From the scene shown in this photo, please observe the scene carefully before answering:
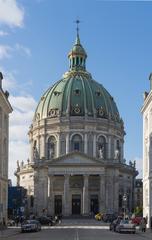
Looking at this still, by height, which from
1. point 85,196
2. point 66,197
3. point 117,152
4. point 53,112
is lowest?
point 66,197

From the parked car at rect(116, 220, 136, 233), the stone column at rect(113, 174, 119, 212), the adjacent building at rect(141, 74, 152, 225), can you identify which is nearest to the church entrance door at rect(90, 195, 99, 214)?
the stone column at rect(113, 174, 119, 212)

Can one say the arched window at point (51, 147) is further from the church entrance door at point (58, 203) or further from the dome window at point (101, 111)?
the dome window at point (101, 111)

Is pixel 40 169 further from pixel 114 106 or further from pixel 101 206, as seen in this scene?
pixel 114 106

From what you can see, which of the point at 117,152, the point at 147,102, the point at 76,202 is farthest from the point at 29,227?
the point at 117,152

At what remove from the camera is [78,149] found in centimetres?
14900

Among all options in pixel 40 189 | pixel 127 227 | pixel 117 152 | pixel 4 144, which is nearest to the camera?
pixel 127 227

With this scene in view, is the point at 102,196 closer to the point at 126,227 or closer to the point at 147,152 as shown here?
the point at 147,152

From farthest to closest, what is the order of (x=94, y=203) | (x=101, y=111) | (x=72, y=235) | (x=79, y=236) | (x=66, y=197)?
(x=101, y=111)
(x=94, y=203)
(x=66, y=197)
(x=72, y=235)
(x=79, y=236)

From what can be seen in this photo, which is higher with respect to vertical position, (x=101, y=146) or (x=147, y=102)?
(x=101, y=146)

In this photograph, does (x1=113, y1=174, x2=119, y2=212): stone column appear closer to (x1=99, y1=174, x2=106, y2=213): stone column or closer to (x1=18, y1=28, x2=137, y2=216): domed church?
(x1=18, y1=28, x2=137, y2=216): domed church

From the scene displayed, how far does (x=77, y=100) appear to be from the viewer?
506 ft

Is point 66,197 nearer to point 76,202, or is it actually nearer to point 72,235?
point 76,202

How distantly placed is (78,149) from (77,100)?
12.5m

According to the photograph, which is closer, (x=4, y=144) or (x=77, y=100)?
(x=4, y=144)
